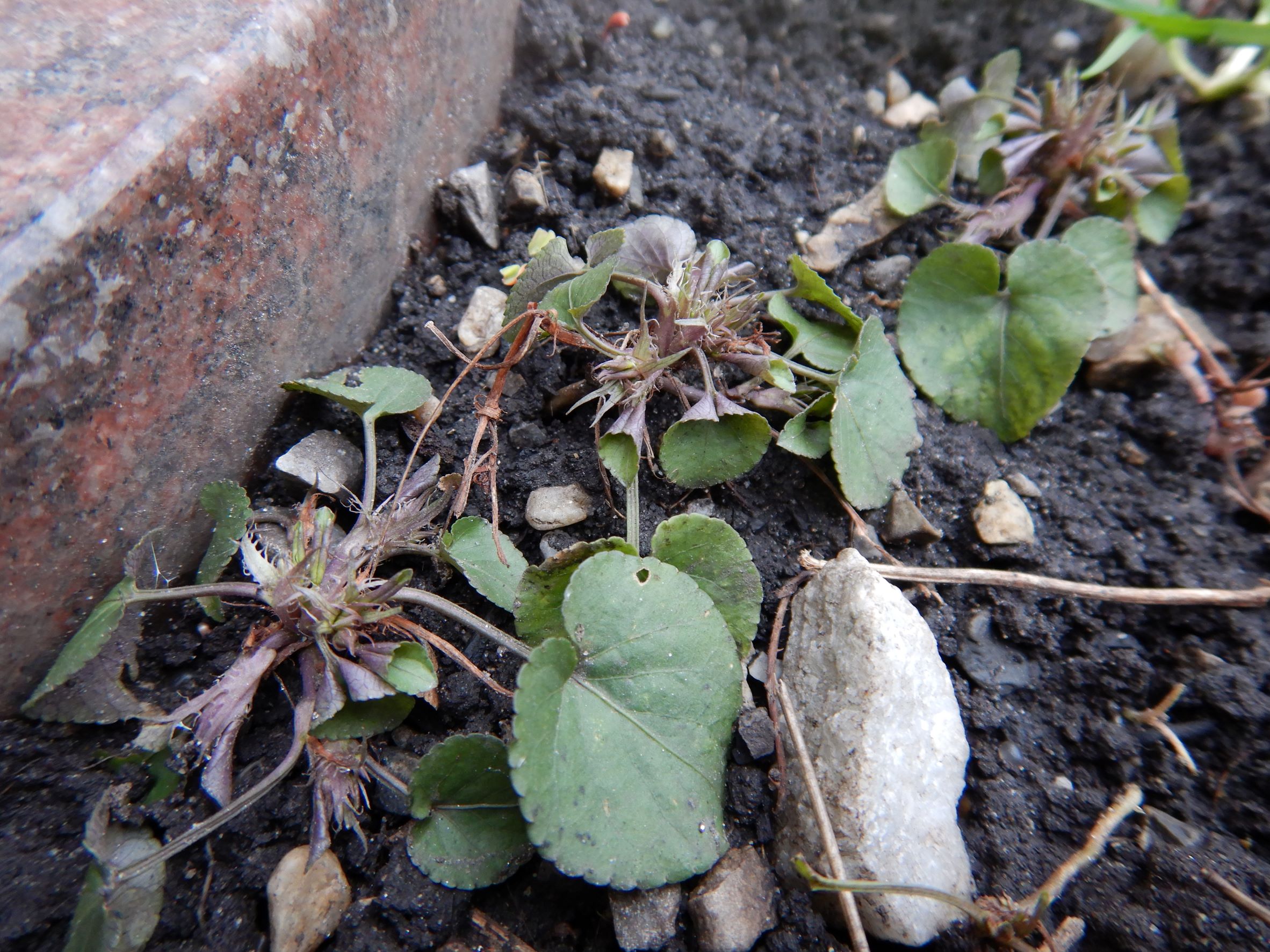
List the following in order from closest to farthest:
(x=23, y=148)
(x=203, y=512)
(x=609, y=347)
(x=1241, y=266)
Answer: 1. (x=23, y=148)
2. (x=203, y=512)
3. (x=609, y=347)
4. (x=1241, y=266)

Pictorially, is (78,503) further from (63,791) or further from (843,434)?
(843,434)

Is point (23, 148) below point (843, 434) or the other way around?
the other way around

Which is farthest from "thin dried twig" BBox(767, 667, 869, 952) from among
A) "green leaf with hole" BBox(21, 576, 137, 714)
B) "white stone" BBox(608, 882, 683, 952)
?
"green leaf with hole" BBox(21, 576, 137, 714)

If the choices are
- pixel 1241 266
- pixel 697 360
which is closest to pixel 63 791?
pixel 697 360

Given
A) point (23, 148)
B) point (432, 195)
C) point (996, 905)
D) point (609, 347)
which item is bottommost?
point (996, 905)

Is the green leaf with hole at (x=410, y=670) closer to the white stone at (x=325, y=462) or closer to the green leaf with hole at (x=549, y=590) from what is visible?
the green leaf with hole at (x=549, y=590)

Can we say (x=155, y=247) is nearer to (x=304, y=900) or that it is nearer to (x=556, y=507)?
(x=556, y=507)

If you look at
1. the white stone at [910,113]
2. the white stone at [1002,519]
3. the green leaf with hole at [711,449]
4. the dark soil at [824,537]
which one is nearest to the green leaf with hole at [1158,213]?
the dark soil at [824,537]

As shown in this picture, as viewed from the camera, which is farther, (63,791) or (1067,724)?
(1067,724)
